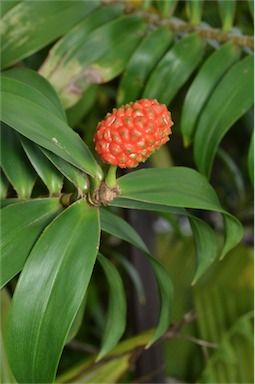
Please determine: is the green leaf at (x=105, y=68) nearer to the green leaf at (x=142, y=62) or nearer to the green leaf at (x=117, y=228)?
the green leaf at (x=142, y=62)

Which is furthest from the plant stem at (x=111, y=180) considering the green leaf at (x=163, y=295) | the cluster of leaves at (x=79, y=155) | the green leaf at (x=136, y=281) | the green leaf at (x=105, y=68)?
the green leaf at (x=136, y=281)

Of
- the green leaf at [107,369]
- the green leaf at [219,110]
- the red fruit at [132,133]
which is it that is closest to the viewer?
the red fruit at [132,133]

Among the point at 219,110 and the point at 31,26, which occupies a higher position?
the point at 31,26

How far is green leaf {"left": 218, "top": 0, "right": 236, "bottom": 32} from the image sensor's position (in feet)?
2.00

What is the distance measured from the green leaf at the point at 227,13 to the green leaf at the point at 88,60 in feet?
0.39

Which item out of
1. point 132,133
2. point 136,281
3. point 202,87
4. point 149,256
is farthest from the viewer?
point 136,281

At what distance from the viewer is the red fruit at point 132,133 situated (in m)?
0.34

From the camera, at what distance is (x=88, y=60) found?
0.57 meters

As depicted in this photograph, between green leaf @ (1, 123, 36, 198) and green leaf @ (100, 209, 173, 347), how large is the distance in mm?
72

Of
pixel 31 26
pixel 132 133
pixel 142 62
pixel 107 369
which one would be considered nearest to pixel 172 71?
pixel 142 62

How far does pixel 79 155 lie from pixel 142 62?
0.84 ft

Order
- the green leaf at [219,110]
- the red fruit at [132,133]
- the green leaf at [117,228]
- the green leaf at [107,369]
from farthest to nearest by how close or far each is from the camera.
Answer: the green leaf at [107,369] → the green leaf at [219,110] → the green leaf at [117,228] → the red fruit at [132,133]

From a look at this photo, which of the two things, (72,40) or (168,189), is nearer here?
(168,189)

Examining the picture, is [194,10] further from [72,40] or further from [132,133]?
[132,133]
